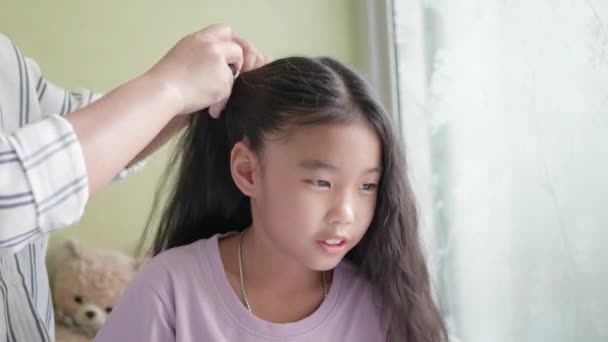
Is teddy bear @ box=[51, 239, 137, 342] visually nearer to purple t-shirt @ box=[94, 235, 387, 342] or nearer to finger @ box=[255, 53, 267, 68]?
purple t-shirt @ box=[94, 235, 387, 342]

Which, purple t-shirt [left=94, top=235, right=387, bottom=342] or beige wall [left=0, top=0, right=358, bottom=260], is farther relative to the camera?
beige wall [left=0, top=0, right=358, bottom=260]

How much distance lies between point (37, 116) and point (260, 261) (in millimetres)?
375

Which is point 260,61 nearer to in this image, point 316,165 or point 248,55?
point 248,55

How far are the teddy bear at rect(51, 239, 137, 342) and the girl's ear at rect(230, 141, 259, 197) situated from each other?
0.79 meters

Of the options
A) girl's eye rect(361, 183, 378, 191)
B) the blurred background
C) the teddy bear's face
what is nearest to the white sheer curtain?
the blurred background

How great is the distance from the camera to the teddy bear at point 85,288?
1.55 m

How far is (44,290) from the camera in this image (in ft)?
3.28

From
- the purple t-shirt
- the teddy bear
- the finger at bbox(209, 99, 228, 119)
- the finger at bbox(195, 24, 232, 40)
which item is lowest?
the teddy bear

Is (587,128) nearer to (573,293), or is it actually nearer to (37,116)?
(573,293)

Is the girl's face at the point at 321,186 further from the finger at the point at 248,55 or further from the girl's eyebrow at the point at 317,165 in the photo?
the finger at the point at 248,55

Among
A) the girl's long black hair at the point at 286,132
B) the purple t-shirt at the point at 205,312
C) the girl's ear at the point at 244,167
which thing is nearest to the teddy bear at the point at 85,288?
the girl's long black hair at the point at 286,132

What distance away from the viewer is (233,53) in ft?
2.77

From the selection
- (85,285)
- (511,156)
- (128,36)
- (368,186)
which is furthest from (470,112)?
(85,285)

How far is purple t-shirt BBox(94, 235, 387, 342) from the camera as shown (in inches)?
35.0
